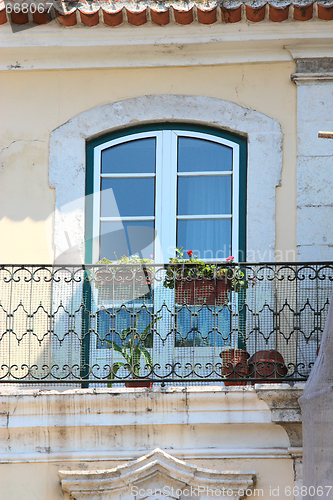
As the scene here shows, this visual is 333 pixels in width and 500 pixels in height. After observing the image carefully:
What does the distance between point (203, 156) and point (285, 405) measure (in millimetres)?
2455

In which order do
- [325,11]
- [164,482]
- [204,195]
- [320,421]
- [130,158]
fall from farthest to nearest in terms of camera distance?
1. [130,158]
2. [204,195]
3. [325,11]
4. [164,482]
5. [320,421]

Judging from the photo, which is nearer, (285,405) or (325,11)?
(285,405)

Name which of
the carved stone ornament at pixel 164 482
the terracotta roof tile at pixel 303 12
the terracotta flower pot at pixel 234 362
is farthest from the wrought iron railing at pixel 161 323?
the terracotta roof tile at pixel 303 12

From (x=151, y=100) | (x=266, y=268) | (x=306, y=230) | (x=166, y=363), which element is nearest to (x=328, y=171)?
(x=306, y=230)

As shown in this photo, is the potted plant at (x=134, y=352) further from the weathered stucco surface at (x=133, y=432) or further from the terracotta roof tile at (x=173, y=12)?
the terracotta roof tile at (x=173, y=12)

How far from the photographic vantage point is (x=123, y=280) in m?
6.11

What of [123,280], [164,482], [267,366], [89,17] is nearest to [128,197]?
[123,280]

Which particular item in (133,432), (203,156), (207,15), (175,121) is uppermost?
(207,15)

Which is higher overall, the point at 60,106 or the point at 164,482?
the point at 60,106

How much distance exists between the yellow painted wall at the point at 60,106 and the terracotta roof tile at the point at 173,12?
462 mm

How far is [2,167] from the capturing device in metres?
6.90

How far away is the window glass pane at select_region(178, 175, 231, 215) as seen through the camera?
6820mm

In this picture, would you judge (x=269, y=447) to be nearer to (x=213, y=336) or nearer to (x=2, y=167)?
(x=213, y=336)

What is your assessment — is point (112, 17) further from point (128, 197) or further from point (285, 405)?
point (285, 405)
